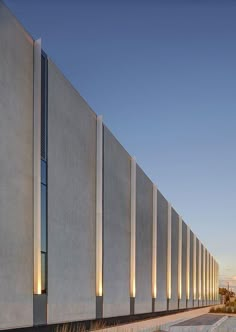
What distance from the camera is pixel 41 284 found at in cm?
1341

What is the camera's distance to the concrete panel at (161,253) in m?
29.9

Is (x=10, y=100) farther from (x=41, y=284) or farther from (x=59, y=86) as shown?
(x=41, y=284)

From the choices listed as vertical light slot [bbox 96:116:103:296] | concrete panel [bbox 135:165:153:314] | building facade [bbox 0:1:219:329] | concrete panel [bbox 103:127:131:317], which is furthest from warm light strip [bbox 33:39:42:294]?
concrete panel [bbox 135:165:153:314]

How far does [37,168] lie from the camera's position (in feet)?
43.1

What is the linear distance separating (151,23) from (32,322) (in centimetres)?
1066

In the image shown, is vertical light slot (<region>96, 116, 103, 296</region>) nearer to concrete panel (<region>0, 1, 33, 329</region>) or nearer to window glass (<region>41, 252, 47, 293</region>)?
window glass (<region>41, 252, 47, 293</region>)

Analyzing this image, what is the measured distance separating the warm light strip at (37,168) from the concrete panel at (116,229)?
6.27m

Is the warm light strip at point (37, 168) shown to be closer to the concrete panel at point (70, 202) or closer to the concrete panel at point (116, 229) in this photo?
the concrete panel at point (70, 202)

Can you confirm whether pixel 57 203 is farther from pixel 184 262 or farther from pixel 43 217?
pixel 184 262

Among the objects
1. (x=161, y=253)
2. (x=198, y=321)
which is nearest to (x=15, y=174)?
(x=198, y=321)

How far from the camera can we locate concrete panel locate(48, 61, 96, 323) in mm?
14516

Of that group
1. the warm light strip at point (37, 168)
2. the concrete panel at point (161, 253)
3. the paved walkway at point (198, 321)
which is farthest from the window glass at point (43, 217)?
the concrete panel at point (161, 253)

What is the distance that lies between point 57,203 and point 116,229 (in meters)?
6.53

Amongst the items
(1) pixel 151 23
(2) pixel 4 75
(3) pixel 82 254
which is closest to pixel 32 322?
(3) pixel 82 254
